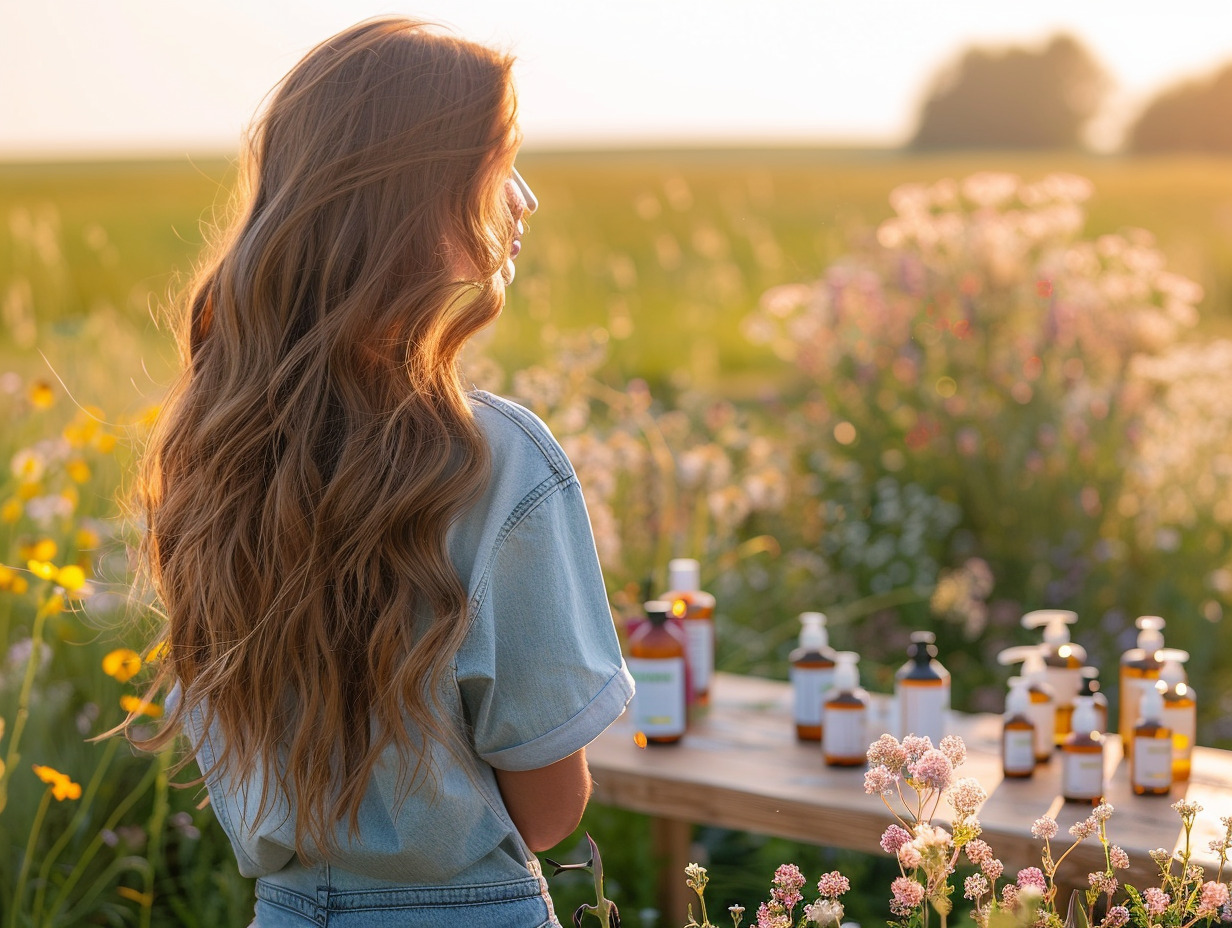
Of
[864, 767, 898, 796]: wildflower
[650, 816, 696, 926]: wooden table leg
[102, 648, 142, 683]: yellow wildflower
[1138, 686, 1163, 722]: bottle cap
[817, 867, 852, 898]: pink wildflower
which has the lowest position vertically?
[650, 816, 696, 926]: wooden table leg

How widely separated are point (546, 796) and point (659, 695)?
108cm

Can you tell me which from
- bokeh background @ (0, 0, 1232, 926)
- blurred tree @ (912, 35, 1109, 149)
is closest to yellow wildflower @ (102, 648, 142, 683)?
bokeh background @ (0, 0, 1232, 926)

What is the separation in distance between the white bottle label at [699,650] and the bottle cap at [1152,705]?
0.88 m

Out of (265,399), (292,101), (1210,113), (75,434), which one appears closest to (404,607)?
(265,399)

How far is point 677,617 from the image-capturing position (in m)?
2.47

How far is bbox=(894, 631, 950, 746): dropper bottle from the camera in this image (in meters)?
2.23

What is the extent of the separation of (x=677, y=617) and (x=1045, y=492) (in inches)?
84.6

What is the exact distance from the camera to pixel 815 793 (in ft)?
7.04

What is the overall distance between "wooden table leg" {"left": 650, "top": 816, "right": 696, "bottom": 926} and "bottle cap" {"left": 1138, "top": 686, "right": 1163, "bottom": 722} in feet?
3.36

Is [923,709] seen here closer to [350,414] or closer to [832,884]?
[832,884]

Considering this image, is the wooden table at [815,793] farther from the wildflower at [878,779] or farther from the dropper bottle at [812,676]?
the wildflower at [878,779]

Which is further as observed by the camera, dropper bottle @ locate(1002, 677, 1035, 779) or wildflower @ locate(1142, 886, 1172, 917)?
dropper bottle @ locate(1002, 677, 1035, 779)

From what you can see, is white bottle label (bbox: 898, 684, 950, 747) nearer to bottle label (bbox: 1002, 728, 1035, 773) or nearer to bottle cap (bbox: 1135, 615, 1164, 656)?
bottle label (bbox: 1002, 728, 1035, 773)

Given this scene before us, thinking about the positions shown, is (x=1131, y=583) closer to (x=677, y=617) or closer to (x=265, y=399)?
(x=677, y=617)
